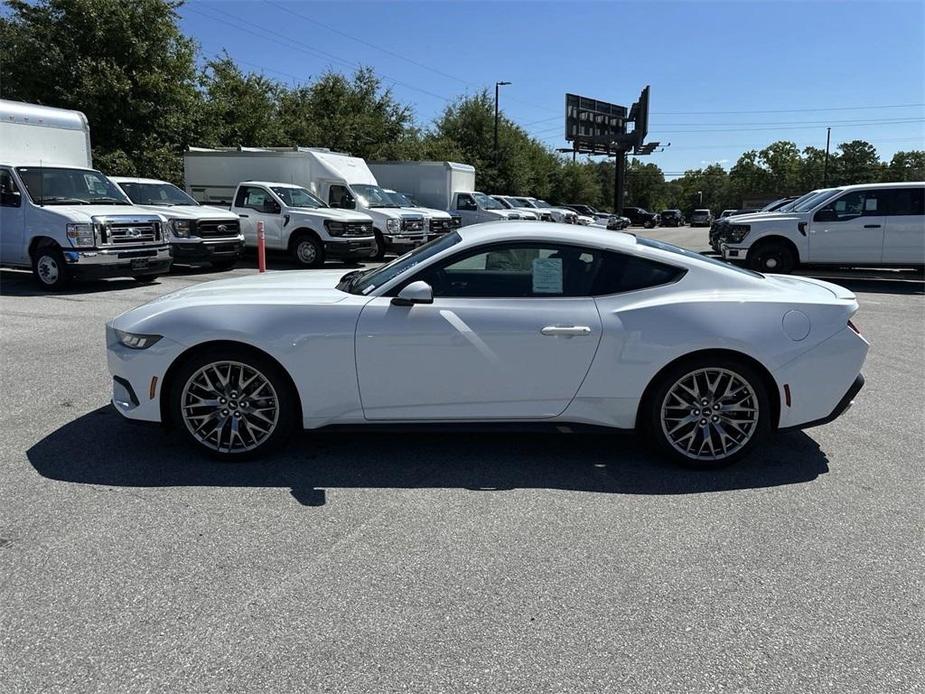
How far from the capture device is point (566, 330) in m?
4.11

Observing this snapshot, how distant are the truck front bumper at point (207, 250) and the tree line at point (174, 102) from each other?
28.1ft

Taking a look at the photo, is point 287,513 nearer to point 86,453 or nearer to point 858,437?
point 86,453

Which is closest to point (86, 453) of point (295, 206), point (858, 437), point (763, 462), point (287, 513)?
point (287, 513)

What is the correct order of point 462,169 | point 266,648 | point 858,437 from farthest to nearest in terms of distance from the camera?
point 462,169 < point 858,437 < point 266,648

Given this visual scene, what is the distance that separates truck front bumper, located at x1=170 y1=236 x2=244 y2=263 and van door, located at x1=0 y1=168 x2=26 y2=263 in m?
2.54

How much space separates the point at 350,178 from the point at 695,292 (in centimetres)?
A: 1526

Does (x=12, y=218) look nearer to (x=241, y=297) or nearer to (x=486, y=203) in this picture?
(x=241, y=297)

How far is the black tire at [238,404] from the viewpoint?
13.6ft

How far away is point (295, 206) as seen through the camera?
53.0ft

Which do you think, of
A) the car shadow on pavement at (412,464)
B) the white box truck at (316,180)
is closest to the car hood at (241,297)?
the car shadow on pavement at (412,464)

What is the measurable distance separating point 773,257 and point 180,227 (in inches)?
460

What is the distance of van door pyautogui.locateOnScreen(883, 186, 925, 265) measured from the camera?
Result: 1366 cm

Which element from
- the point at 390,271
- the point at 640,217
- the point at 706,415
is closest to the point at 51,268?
the point at 390,271

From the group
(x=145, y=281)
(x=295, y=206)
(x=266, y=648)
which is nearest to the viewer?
(x=266, y=648)
